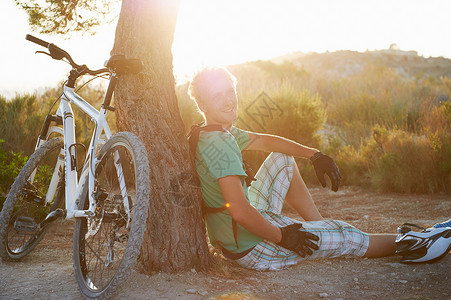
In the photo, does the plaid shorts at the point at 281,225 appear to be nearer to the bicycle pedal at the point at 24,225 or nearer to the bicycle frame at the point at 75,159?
the bicycle frame at the point at 75,159

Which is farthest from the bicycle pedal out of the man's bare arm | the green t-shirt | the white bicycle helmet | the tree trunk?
the white bicycle helmet

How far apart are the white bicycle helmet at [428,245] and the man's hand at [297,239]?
70 centimetres

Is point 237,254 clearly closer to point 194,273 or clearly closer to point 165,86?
point 194,273

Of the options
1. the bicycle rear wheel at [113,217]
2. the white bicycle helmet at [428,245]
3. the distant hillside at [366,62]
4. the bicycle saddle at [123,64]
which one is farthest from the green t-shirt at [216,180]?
the distant hillside at [366,62]

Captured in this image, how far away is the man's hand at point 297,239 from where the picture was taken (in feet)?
8.80

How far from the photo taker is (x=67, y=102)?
10.4 ft

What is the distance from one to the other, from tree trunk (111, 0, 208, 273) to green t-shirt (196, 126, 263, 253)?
8 centimetres

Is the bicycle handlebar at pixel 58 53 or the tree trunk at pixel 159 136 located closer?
the tree trunk at pixel 159 136

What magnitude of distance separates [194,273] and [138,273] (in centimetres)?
34

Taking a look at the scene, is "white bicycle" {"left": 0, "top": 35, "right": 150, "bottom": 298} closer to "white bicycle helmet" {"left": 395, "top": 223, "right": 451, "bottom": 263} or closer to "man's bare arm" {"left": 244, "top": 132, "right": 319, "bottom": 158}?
"man's bare arm" {"left": 244, "top": 132, "right": 319, "bottom": 158}

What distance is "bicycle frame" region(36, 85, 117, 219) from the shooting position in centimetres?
263

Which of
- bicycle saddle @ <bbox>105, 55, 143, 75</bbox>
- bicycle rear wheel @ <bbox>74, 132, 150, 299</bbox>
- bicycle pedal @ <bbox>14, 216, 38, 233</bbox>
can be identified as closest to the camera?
bicycle rear wheel @ <bbox>74, 132, 150, 299</bbox>

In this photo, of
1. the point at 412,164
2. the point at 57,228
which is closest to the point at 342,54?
the point at 412,164

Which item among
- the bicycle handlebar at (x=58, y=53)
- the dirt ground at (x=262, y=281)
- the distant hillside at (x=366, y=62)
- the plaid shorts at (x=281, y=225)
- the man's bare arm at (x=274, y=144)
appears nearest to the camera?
the dirt ground at (x=262, y=281)
